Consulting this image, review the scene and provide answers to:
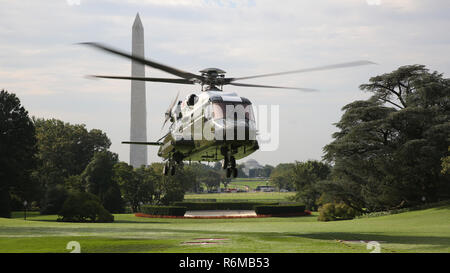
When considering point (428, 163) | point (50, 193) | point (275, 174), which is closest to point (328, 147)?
point (428, 163)

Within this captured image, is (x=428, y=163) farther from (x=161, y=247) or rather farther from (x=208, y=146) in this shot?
(x=161, y=247)

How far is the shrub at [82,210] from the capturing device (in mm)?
57406

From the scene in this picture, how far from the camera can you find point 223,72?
91.9 feet

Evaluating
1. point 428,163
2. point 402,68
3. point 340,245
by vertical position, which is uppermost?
point 402,68

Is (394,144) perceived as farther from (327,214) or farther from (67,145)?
(67,145)

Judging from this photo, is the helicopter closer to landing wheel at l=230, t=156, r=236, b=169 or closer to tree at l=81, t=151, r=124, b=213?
landing wheel at l=230, t=156, r=236, b=169

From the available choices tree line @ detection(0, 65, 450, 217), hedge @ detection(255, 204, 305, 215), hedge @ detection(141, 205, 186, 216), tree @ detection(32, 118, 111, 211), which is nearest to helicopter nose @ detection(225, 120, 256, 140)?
tree line @ detection(0, 65, 450, 217)

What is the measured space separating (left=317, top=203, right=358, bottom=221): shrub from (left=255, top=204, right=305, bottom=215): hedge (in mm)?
14732

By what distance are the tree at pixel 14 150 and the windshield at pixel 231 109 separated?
1874 inches

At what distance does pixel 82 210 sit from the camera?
188ft

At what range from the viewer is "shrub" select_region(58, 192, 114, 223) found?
57.4m

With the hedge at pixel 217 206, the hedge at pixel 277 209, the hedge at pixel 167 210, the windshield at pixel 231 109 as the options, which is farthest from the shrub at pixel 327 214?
the windshield at pixel 231 109

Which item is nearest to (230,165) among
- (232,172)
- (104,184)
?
(232,172)
